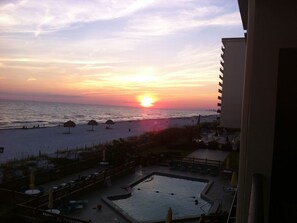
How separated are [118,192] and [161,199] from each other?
1.97 m

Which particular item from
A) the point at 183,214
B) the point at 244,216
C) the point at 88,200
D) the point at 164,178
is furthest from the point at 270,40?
the point at 164,178

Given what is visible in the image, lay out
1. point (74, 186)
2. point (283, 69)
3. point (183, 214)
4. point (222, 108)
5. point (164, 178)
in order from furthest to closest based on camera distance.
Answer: point (164, 178), point (74, 186), point (183, 214), point (222, 108), point (283, 69)

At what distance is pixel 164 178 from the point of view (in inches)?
758

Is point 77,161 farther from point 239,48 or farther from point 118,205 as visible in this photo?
point 239,48

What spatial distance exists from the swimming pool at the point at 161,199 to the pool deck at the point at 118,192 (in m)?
0.35

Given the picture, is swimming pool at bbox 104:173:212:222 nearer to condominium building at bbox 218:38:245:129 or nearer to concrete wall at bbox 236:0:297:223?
condominium building at bbox 218:38:245:129

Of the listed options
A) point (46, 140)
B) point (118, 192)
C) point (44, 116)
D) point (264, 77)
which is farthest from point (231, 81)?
point (44, 116)

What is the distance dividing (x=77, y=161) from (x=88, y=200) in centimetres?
626

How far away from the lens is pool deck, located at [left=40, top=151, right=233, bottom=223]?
12.2m

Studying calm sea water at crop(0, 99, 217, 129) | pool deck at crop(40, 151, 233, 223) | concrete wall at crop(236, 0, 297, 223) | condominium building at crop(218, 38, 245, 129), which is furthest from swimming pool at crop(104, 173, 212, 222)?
calm sea water at crop(0, 99, 217, 129)

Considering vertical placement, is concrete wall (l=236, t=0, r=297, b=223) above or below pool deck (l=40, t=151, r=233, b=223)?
above

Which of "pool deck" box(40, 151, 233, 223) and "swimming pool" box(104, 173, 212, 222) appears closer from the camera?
"pool deck" box(40, 151, 233, 223)

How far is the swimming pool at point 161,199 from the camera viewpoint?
13.0m

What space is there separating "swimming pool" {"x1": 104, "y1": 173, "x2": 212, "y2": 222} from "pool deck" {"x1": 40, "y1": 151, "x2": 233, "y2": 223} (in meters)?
0.35
